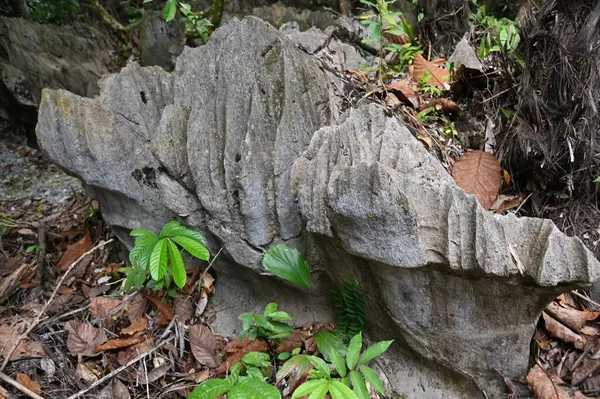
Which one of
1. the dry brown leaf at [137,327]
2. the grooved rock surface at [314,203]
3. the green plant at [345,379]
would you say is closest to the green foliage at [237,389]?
the green plant at [345,379]

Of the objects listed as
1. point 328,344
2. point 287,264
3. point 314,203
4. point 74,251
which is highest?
point 314,203

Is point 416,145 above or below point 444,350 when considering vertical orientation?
above

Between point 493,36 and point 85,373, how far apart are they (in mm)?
3439

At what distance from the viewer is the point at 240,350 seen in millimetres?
2369

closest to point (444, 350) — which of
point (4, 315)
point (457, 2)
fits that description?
point (4, 315)

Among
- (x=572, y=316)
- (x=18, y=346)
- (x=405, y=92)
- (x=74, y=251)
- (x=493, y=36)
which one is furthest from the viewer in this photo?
(x=493, y=36)

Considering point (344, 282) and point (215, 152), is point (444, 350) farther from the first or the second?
point (215, 152)

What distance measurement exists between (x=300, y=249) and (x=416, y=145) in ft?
2.54

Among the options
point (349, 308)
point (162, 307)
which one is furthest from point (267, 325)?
point (162, 307)

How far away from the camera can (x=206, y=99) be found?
245 centimetres

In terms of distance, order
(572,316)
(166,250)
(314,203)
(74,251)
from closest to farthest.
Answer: (314,203), (572,316), (166,250), (74,251)

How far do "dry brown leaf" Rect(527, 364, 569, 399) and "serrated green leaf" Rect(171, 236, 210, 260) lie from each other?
1.49 m

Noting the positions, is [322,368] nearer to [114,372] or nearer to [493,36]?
[114,372]

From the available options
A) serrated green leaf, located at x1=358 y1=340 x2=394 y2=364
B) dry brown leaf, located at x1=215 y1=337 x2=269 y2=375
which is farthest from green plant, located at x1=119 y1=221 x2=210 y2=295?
serrated green leaf, located at x1=358 y1=340 x2=394 y2=364
